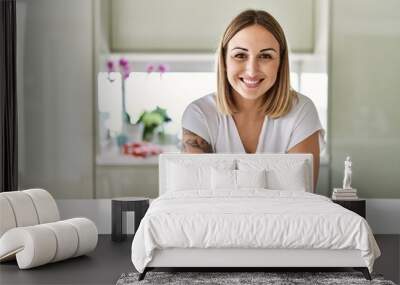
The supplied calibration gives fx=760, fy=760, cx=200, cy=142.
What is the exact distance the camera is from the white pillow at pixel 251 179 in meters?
6.64

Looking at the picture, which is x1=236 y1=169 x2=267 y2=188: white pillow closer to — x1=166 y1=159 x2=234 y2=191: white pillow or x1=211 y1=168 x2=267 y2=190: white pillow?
x1=211 y1=168 x2=267 y2=190: white pillow

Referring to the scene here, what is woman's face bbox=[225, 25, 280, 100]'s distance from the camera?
286 inches

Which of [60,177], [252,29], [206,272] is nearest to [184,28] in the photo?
[252,29]

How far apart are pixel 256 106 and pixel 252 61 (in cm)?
44

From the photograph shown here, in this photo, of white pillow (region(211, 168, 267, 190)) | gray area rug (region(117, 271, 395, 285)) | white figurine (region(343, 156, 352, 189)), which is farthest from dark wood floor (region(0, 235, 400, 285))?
white pillow (region(211, 168, 267, 190))

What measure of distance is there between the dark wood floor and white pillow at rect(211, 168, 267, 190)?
991 mm

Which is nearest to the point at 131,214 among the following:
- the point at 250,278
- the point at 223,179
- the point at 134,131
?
the point at 134,131

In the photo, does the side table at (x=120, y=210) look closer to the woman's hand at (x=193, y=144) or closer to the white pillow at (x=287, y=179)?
the woman's hand at (x=193, y=144)

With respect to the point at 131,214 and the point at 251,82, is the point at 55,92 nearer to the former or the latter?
Answer: the point at 131,214

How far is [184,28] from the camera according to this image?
7527mm

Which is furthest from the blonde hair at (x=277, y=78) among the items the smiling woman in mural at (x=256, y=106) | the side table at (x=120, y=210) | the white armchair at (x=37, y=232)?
the white armchair at (x=37, y=232)

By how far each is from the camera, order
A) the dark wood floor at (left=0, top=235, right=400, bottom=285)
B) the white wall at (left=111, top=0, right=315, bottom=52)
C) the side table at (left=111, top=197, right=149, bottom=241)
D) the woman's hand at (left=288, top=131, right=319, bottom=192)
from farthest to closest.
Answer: the white wall at (left=111, top=0, right=315, bottom=52) < the woman's hand at (left=288, top=131, right=319, bottom=192) < the side table at (left=111, top=197, right=149, bottom=241) < the dark wood floor at (left=0, top=235, right=400, bottom=285)

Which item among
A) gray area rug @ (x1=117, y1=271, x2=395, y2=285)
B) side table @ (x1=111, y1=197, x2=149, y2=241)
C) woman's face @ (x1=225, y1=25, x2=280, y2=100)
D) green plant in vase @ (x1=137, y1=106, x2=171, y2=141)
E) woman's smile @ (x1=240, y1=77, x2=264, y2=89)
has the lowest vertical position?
gray area rug @ (x1=117, y1=271, x2=395, y2=285)

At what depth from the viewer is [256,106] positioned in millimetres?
7387
